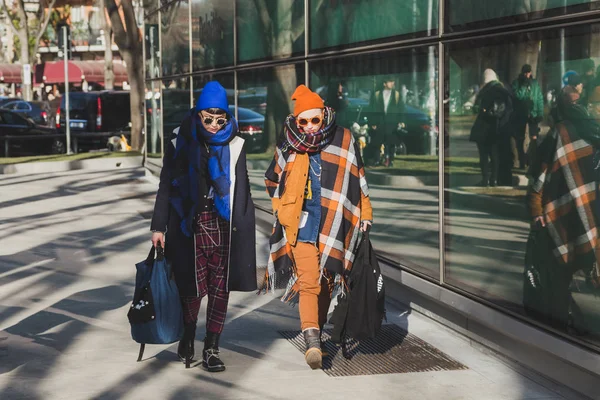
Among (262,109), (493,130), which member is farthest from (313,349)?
(262,109)

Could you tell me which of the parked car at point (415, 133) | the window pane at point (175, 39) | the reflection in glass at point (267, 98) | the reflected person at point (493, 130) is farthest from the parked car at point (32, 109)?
the reflected person at point (493, 130)

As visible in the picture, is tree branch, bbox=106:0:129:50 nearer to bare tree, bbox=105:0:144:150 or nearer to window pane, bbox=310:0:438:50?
bare tree, bbox=105:0:144:150

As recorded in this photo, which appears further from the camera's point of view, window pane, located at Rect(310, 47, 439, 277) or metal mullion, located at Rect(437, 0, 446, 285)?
window pane, located at Rect(310, 47, 439, 277)

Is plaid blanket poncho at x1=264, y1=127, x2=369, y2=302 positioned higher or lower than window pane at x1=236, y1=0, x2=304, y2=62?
lower

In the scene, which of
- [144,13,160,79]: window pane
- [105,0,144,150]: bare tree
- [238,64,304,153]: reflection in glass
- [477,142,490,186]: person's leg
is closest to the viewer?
[477,142,490,186]: person's leg

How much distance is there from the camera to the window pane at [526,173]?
232 inches

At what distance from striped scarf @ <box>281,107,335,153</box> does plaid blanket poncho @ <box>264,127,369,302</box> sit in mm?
59

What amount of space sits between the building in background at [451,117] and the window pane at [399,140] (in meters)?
0.02

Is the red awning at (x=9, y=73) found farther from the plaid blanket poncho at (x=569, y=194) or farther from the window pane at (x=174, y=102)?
the plaid blanket poncho at (x=569, y=194)

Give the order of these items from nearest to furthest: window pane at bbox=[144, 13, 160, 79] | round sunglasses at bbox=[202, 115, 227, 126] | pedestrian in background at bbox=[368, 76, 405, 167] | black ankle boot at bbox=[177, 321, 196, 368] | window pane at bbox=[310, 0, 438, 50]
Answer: round sunglasses at bbox=[202, 115, 227, 126] → black ankle boot at bbox=[177, 321, 196, 368] → window pane at bbox=[310, 0, 438, 50] → pedestrian in background at bbox=[368, 76, 405, 167] → window pane at bbox=[144, 13, 160, 79]

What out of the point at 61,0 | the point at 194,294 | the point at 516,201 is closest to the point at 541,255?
the point at 516,201

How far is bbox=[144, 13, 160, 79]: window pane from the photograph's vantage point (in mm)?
21094

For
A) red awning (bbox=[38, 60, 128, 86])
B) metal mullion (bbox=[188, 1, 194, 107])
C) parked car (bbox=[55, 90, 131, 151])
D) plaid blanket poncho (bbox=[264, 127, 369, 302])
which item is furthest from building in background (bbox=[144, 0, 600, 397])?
red awning (bbox=[38, 60, 128, 86])

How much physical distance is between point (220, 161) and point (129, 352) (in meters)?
1.34
